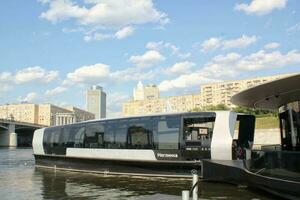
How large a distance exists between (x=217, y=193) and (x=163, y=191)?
6.25 feet

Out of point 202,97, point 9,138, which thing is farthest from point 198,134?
point 202,97

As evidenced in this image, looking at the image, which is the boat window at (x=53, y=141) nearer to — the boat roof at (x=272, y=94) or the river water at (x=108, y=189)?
the river water at (x=108, y=189)

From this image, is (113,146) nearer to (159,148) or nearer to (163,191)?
(159,148)

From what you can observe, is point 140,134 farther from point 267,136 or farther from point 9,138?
point 9,138

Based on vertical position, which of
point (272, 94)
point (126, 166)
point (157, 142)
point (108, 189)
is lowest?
point (108, 189)

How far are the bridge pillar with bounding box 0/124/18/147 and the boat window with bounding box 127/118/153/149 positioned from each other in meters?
113

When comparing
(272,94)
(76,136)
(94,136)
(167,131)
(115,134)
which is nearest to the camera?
(272,94)

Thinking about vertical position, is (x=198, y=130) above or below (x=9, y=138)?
below

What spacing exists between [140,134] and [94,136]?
3709mm

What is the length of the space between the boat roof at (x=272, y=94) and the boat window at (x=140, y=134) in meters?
4.76

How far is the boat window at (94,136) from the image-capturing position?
24.9 metres

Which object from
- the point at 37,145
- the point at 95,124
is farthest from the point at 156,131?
the point at 37,145

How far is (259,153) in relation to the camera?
14758 mm

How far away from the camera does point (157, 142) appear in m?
21.7
